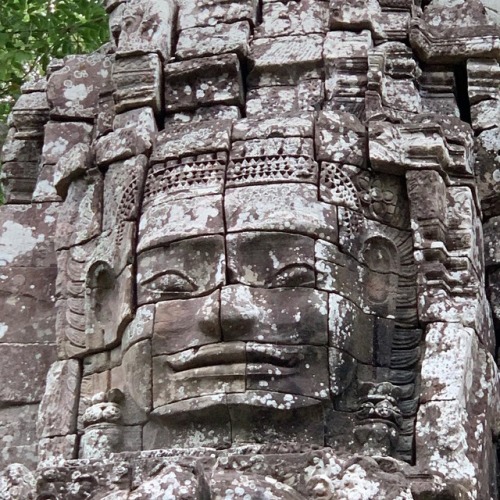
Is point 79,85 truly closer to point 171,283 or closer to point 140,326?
point 171,283

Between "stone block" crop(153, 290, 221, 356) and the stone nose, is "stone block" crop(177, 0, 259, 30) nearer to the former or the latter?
"stone block" crop(153, 290, 221, 356)

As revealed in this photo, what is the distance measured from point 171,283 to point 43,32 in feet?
17.9

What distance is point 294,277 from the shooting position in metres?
7.78

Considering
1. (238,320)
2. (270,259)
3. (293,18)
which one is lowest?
(238,320)

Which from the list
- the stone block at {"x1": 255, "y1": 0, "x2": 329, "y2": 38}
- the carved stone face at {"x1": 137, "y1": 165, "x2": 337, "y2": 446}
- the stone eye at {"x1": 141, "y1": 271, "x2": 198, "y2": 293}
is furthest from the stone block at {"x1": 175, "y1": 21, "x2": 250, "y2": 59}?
the stone eye at {"x1": 141, "y1": 271, "x2": 198, "y2": 293}

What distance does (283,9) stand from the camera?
30.6 ft

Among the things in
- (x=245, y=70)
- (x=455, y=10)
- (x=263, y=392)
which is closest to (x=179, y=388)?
(x=263, y=392)

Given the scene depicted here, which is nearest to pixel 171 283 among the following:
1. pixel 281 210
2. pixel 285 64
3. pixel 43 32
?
pixel 281 210

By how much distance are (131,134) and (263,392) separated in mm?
1835

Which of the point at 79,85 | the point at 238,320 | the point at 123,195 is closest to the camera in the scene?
the point at 238,320

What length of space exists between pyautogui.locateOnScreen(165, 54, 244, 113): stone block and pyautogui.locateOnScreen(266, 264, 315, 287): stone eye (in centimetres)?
144

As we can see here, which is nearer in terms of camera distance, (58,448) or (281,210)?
(281,210)

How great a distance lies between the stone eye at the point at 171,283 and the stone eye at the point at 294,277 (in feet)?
1.34

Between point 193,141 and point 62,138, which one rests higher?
point 62,138
